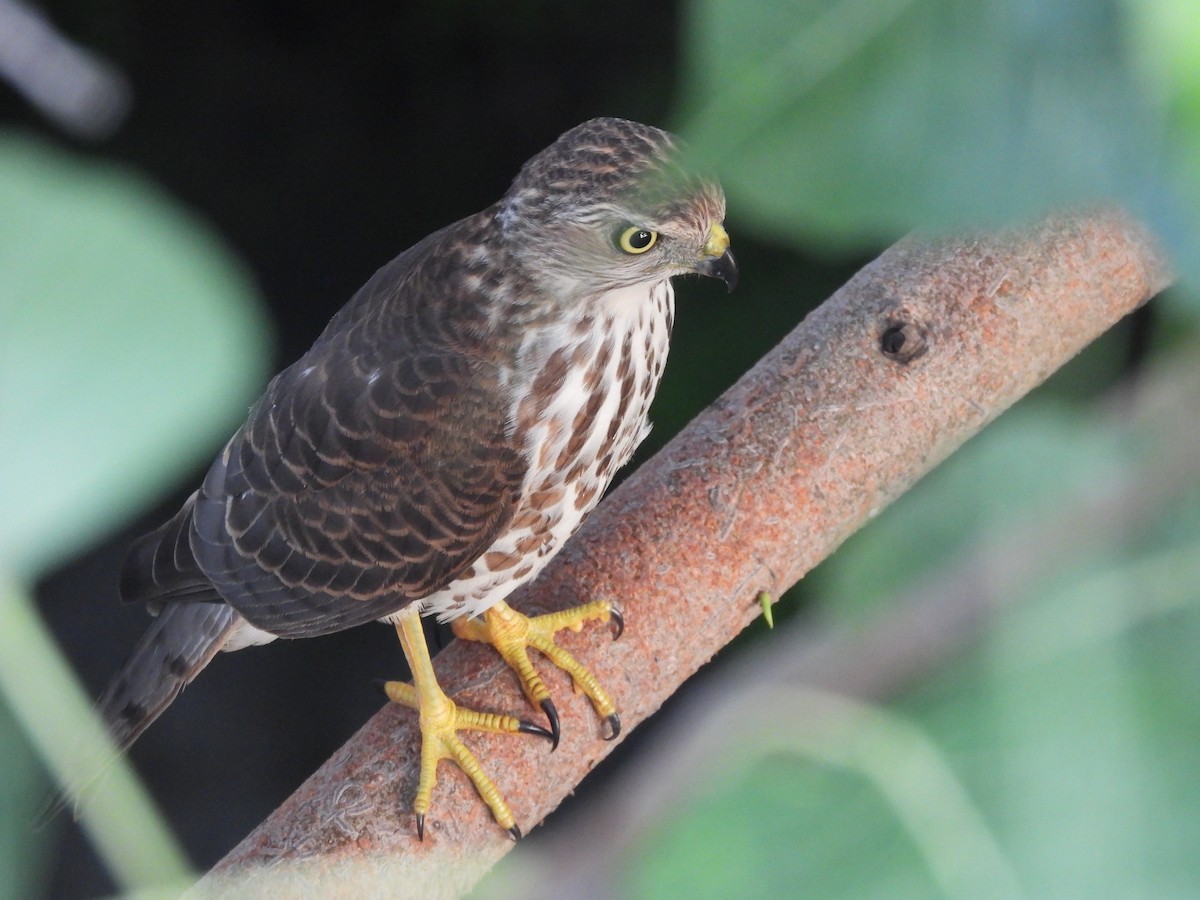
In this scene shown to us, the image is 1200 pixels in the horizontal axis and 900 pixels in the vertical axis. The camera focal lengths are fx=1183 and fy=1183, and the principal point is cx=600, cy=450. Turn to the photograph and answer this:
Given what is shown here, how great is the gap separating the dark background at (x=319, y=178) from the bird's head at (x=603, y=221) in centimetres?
122

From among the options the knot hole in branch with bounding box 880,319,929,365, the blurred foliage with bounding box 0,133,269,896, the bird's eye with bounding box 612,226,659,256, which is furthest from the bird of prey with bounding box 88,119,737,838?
the blurred foliage with bounding box 0,133,269,896

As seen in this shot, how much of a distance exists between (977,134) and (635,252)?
117cm

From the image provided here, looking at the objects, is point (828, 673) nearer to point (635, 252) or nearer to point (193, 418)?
point (193, 418)

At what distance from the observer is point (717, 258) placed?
148cm

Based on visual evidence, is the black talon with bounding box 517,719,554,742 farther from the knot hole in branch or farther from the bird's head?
the knot hole in branch

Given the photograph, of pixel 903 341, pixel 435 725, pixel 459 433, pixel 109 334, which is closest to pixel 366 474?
pixel 459 433

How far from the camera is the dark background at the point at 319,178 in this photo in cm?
281

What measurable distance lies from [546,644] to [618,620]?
11cm

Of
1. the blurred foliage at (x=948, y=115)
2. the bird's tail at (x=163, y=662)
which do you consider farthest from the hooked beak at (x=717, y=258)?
the blurred foliage at (x=948, y=115)

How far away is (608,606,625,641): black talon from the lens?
1790mm

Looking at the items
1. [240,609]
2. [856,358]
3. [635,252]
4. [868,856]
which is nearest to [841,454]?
[856,358]

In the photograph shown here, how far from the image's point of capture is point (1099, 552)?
38 cm

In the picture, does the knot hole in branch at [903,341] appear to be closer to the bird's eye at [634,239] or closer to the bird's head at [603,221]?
the bird's head at [603,221]

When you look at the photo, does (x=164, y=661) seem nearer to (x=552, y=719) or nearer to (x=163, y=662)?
(x=163, y=662)
